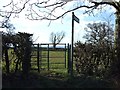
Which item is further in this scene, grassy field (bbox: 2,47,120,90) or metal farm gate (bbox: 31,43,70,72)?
metal farm gate (bbox: 31,43,70,72)

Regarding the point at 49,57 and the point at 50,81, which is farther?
the point at 49,57

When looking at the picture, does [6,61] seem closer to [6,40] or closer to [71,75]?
[6,40]

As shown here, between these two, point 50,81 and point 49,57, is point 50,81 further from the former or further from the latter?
point 49,57

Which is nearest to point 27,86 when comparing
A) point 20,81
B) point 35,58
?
point 20,81

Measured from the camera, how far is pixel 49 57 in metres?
20.8

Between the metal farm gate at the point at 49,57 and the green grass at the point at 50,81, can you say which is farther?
the metal farm gate at the point at 49,57

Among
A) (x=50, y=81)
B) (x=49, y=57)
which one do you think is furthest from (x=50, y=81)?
(x=49, y=57)

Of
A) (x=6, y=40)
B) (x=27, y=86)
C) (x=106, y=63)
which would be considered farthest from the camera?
(x=106, y=63)

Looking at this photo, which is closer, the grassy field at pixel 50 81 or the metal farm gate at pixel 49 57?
the grassy field at pixel 50 81

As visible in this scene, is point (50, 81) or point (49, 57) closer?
point (50, 81)

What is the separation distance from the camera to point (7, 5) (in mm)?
15875

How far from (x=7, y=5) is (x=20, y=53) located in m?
2.29

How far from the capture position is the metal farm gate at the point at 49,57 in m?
17.4

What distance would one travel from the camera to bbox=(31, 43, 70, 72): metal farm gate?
1738 centimetres
